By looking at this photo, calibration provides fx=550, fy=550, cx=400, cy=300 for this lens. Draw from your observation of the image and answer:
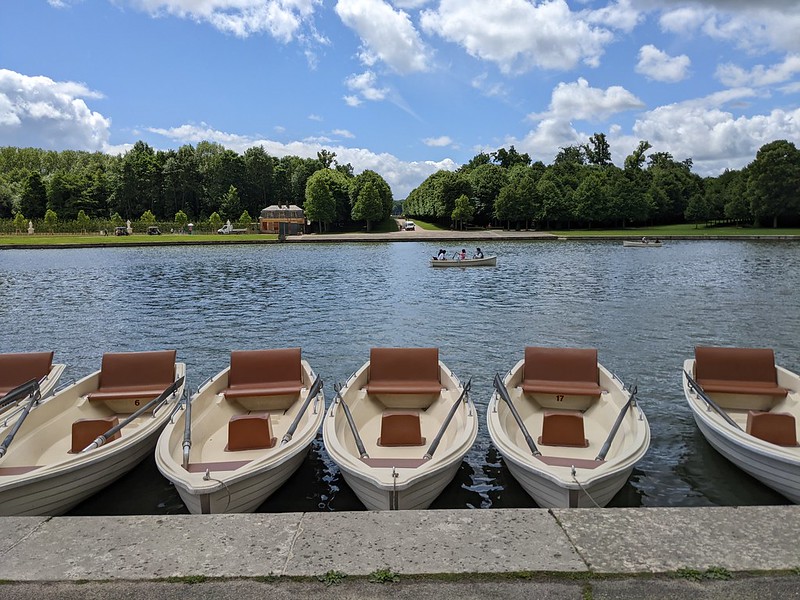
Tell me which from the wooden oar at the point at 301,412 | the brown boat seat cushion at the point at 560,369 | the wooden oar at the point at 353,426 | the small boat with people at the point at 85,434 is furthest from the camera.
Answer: the brown boat seat cushion at the point at 560,369

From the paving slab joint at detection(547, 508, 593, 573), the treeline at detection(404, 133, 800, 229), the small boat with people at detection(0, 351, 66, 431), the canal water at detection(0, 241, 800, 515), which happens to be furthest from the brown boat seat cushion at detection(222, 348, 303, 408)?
the treeline at detection(404, 133, 800, 229)

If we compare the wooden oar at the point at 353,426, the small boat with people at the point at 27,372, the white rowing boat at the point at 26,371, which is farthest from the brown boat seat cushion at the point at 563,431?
the white rowing boat at the point at 26,371

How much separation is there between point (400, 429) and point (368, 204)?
10847 cm

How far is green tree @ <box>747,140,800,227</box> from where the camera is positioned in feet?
312

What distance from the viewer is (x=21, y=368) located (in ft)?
38.8

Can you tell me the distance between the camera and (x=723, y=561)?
15.9ft

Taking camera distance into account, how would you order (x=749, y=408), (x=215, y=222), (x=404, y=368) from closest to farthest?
1. (x=749, y=408)
2. (x=404, y=368)
3. (x=215, y=222)

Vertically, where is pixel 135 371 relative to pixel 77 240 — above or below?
above

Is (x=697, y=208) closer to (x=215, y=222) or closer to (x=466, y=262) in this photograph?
(x=466, y=262)

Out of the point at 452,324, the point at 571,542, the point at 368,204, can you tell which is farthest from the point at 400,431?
the point at 368,204

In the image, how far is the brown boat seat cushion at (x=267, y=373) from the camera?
442 inches

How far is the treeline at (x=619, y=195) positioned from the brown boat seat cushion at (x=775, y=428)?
103 meters

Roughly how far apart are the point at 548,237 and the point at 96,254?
234ft

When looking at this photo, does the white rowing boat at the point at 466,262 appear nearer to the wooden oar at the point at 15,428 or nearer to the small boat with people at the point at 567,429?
the small boat with people at the point at 567,429
